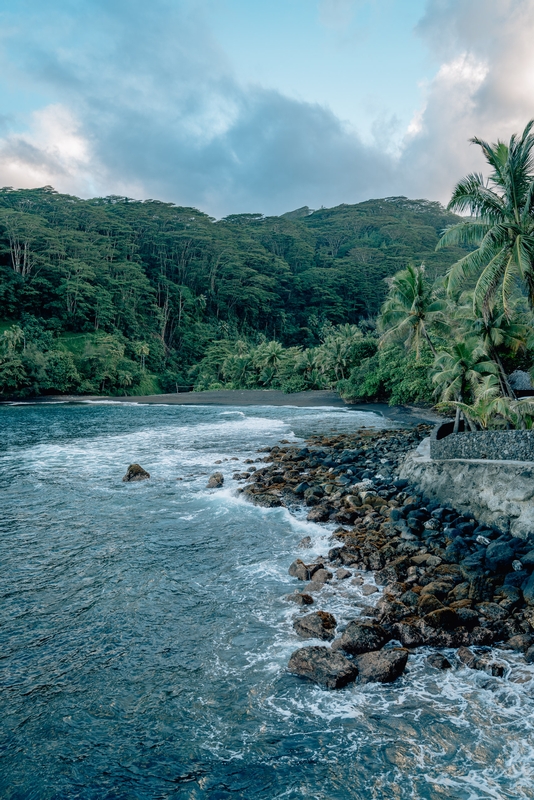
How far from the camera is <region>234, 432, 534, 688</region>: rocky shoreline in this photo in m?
5.81

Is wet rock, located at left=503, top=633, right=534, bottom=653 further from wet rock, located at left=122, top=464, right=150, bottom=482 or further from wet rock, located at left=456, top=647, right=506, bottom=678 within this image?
wet rock, located at left=122, top=464, right=150, bottom=482

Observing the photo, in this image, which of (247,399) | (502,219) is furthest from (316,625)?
(247,399)

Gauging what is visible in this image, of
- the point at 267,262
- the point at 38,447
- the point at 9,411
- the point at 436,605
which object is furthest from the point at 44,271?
the point at 436,605

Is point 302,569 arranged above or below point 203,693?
above

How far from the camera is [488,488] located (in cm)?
→ 989

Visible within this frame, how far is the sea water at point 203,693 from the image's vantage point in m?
4.30

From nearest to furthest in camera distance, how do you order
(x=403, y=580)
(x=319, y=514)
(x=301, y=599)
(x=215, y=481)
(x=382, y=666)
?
(x=382, y=666) < (x=301, y=599) < (x=403, y=580) < (x=319, y=514) < (x=215, y=481)

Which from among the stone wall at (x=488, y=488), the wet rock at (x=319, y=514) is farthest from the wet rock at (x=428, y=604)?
the wet rock at (x=319, y=514)

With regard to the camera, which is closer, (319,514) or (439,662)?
(439,662)

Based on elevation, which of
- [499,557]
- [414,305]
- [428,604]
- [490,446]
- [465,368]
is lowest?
[428,604]

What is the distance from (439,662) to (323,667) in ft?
4.60

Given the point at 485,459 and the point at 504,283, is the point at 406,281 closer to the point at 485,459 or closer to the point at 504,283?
the point at 504,283

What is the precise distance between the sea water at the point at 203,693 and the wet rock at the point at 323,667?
0.12 metres

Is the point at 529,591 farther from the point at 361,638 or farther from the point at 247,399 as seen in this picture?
the point at 247,399
